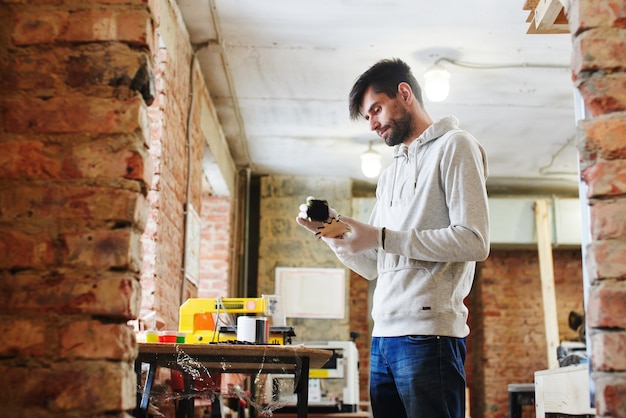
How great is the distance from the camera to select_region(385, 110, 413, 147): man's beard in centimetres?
235

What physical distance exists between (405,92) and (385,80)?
0.25 feet

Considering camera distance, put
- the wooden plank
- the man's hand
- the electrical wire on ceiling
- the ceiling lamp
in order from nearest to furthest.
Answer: the man's hand → the ceiling lamp → the electrical wire on ceiling → the wooden plank

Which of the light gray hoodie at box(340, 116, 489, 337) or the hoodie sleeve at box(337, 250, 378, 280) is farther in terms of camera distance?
the hoodie sleeve at box(337, 250, 378, 280)

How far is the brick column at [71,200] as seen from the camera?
1.55m

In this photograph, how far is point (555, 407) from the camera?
10.2 ft

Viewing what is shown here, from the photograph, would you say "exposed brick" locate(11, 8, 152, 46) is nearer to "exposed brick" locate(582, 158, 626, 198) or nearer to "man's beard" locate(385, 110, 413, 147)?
"man's beard" locate(385, 110, 413, 147)

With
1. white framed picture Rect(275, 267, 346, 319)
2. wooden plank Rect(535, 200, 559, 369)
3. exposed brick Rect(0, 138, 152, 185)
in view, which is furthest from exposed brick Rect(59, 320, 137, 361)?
wooden plank Rect(535, 200, 559, 369)

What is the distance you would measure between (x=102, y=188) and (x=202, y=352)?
3.37 feet

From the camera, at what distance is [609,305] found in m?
1.50

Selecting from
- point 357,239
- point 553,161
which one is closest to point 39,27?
point 357,239

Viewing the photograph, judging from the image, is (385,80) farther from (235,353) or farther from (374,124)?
(235,353)

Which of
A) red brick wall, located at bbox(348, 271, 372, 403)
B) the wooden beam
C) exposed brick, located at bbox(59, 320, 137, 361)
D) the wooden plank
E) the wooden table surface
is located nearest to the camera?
exposed brick, located at bbox(59, 320, 137, 361)

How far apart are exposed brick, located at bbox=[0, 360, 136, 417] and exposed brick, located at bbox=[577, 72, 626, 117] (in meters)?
1.16

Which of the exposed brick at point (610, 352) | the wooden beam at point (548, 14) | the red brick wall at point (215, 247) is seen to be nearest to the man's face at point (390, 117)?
the wooden beam at point (548, 14)
